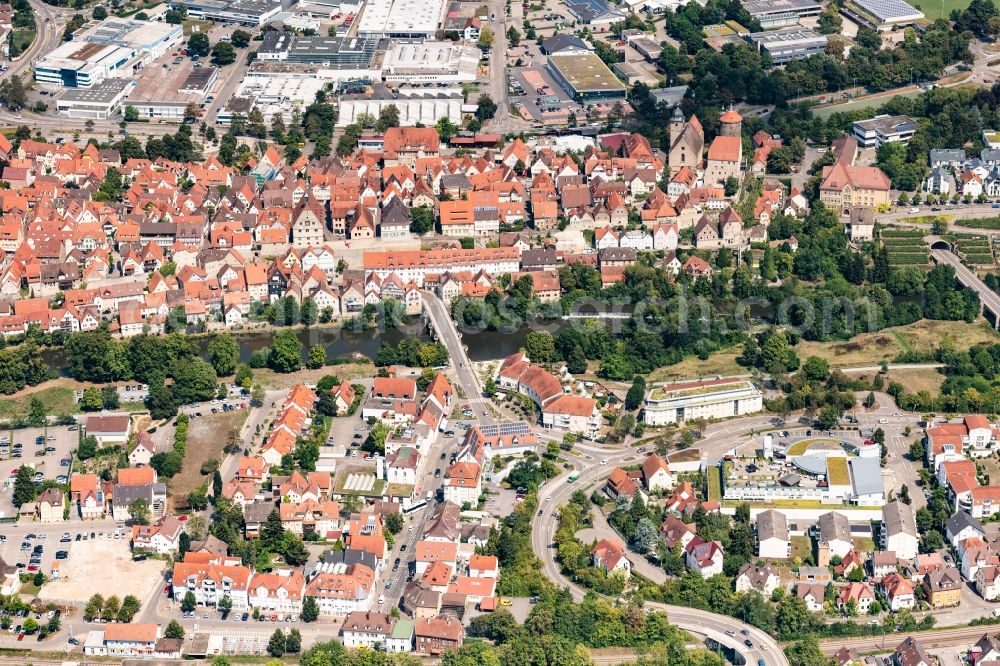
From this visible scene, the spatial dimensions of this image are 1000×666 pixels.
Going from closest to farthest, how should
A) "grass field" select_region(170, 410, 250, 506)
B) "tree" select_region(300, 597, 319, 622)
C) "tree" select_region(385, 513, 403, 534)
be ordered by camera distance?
"tree" select_region(300, 597, 319, 622) < "tree" select_region(385, 513, 403, 534) < "grass field" select_region(170, 410, 250, 506)

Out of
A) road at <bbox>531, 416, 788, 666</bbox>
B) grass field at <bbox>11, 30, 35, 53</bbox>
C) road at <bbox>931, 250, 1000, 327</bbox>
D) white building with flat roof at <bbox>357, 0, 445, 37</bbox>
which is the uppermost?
grass field at <bbox>11, 30, 35, 53</bbox>

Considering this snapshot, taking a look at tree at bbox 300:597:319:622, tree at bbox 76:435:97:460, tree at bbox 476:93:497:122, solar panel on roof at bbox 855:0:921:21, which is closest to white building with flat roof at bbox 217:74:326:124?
tree at bbox 476:93:497:122

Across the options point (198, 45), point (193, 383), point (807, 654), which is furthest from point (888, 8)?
point (807, 654)

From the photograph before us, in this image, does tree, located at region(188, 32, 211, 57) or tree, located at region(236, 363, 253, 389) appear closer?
tree, located at region(236, 363, 253, 389)

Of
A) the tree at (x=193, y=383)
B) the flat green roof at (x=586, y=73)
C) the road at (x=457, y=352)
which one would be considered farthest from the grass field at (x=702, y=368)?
the flat green roof at (x=586, y=73)

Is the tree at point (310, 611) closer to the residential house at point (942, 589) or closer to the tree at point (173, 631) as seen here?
the tree at point (173, 631)

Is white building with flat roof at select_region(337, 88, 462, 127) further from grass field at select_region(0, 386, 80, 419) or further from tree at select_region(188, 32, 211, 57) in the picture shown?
grass field at select_region(0, 386, 80, 419)

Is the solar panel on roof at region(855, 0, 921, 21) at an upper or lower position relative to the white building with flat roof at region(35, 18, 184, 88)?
lower

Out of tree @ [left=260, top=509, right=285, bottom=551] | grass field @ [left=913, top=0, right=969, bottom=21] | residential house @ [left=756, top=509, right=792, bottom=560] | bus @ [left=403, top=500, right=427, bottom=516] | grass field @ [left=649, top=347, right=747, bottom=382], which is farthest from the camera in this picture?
grass field @ [left=913, top=0, right=969, bottom=21]

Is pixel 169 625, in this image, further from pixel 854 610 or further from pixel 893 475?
pixel 893 475
